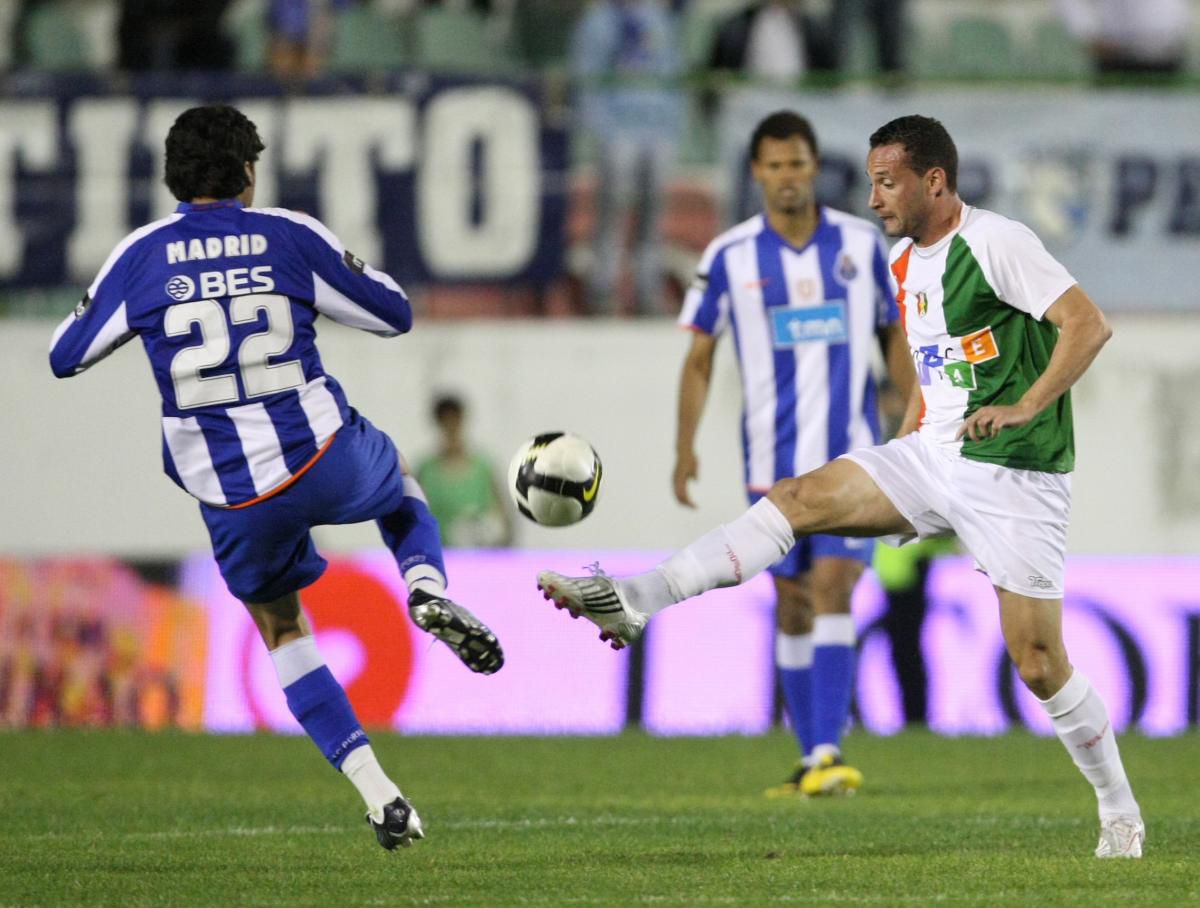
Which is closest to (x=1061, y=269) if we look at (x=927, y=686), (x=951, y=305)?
(x=951, y=305)

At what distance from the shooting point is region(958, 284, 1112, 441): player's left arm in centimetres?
554

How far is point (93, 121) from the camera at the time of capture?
12.5 m

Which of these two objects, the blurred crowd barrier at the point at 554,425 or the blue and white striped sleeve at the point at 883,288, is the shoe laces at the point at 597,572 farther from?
the blurred crowd barrier at the point at 554,425

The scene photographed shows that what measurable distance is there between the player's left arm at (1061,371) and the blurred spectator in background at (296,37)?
835cm

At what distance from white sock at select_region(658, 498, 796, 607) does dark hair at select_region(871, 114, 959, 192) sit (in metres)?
1.06

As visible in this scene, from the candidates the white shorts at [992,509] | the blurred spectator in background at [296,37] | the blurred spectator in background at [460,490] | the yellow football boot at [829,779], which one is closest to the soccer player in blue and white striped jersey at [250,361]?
the white shorts at [992,509]

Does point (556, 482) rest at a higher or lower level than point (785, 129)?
lower

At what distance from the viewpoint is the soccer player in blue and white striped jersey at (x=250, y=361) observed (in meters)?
5.78

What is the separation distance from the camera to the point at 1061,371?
5570 millimetres

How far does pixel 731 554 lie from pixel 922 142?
4.23 feet

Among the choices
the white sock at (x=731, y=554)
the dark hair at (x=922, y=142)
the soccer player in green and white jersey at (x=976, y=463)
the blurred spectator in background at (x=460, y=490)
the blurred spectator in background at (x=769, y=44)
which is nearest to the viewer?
the white sock at (x=731, y=554)

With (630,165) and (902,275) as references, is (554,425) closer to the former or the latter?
(630,165)

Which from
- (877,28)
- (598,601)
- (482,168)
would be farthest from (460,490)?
(598,601)

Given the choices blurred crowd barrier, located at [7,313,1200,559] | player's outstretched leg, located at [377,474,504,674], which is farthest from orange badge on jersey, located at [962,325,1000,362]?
blurred crowd barrier, located at [7,313,1200,559]
